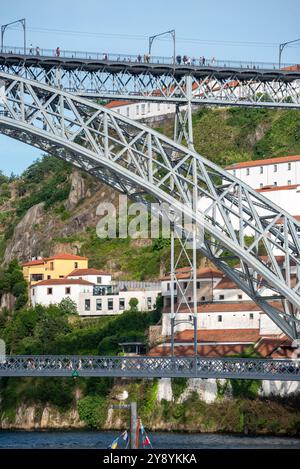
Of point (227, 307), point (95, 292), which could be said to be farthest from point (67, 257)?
point (227, 307)

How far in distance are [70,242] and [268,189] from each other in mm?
21862

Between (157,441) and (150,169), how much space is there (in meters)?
12.8

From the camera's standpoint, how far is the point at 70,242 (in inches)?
4476

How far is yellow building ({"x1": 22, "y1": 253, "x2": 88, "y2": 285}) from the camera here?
10662 centimetres

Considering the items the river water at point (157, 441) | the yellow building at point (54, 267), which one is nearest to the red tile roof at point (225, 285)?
the river water at point (157, 441)

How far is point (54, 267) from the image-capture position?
10719cm

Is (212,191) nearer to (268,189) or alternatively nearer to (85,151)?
(85,151)

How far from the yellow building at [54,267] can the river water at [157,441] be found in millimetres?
35887

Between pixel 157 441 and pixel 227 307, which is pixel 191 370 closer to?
pixel 157 441

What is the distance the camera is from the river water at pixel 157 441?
61000mm

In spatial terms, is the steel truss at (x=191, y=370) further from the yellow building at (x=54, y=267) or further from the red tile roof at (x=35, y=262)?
the red tile roof at (x=35, y=262)

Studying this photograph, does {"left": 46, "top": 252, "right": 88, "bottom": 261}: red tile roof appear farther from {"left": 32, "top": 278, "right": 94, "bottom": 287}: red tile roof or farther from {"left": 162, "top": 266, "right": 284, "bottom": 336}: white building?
{"left": 162, "top": 266, "right": 284, "bottom": 336}: white building

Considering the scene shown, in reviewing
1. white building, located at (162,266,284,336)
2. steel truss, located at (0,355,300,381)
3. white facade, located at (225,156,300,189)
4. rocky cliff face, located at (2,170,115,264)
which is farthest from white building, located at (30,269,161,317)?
steel truss, located at (0,355,300,381)
